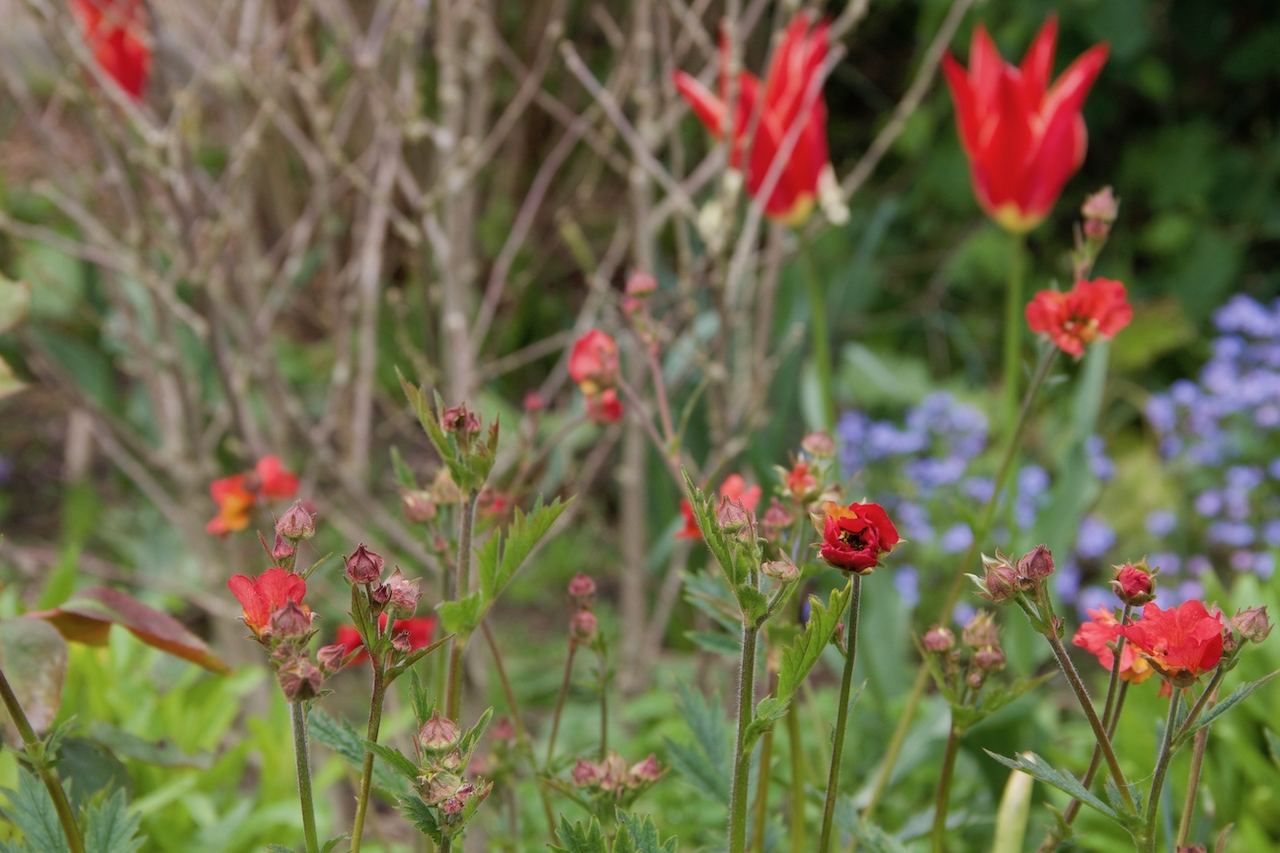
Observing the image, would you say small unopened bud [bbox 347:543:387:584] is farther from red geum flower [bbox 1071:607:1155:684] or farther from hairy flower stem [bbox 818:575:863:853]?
red geum flower [bbox 1071:607:1155:684]

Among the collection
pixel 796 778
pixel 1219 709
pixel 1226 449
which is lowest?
pixel 1226 449

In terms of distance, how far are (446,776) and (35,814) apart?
260mm

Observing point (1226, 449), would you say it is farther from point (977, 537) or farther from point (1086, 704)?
point (1086, 704)

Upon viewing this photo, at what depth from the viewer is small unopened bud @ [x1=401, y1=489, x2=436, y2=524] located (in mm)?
633

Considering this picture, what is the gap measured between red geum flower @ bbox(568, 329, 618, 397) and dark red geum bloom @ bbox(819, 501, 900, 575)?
28 centimetres

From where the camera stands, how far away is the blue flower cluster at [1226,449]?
2154 mm

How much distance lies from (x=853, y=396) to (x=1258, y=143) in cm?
144

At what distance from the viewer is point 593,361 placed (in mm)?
729

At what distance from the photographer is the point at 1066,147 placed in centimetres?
124

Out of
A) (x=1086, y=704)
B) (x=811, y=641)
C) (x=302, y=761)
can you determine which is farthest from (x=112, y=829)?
(x=1086, y=704)

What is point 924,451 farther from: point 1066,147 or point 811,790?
point 811,790

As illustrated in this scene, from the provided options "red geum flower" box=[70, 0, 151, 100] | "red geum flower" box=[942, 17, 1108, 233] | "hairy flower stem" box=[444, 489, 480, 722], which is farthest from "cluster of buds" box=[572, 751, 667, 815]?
"red geum flower" box=[70, 0, 151, 100]

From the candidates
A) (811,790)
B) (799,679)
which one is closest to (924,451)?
(811,790)

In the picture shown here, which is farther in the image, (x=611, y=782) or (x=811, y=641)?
(x=611, y=782)
